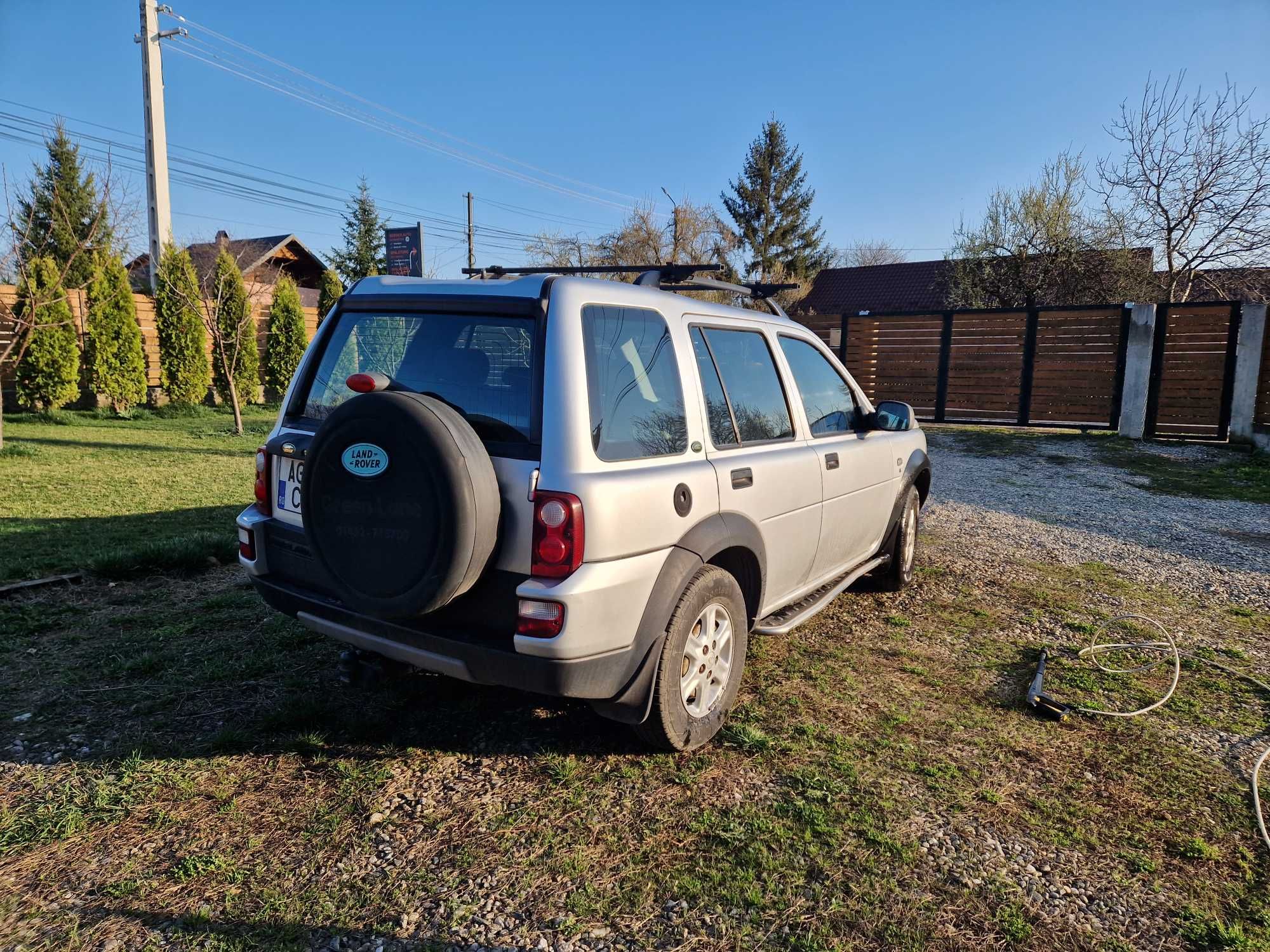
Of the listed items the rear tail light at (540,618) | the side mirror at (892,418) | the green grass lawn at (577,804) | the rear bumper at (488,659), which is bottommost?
the green grass lawn at (577,804)

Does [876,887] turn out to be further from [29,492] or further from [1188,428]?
[1188,428]

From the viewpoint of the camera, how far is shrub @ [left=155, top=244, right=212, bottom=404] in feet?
57.6

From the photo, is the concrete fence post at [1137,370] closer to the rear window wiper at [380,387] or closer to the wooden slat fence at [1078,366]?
the wooden slat fence at [1078,366]

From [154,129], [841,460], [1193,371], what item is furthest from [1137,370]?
[154,129]

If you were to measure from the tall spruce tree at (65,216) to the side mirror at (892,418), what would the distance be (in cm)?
1109

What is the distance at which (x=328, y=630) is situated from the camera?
2992 millimetres

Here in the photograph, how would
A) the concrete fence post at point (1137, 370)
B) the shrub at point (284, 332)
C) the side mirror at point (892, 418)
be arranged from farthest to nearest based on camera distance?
the shrub at point (284, 332) < the concrete fence post at point (1137, 370) < the side mirror at point (892, 418)

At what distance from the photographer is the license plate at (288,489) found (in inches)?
123

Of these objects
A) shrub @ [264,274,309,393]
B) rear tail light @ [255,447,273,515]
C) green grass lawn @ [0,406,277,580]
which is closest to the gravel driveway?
rear tail light @ [255,447,273,515]

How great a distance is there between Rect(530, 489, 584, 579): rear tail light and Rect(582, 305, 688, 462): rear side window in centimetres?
24

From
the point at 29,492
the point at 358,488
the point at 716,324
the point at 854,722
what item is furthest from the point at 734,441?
the point at 29,492

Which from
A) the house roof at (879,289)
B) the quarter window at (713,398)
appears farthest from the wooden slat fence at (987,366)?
the house roof at (879,289)

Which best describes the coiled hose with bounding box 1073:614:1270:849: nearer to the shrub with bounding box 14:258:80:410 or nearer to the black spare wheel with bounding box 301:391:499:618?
the black spare wheel with bounding box 301:391:499:618

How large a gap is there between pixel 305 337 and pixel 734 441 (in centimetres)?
1948
